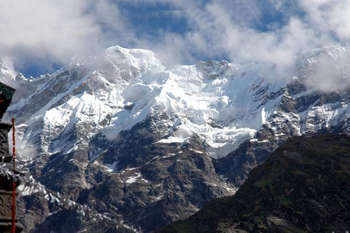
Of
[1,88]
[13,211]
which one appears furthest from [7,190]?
[1,88]

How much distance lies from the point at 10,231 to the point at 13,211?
70 centimetres

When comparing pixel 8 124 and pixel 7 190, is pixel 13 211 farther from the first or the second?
pixel 8 124

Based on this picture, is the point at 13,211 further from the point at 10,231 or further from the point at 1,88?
the point at 1,88

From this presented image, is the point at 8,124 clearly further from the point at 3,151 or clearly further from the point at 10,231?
the point at 10,231

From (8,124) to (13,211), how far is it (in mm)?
2229

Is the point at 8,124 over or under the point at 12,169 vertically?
over

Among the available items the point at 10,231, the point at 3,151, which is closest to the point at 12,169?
the point at 3,151

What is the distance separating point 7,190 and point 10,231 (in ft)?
3.47

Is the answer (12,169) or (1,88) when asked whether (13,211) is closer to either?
(12,169)

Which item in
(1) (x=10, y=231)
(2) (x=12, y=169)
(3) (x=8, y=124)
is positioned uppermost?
(3) (x=8, y=124)

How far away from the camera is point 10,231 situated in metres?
16.9

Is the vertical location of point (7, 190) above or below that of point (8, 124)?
below

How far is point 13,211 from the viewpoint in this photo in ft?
54.3

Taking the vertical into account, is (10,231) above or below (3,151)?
below
